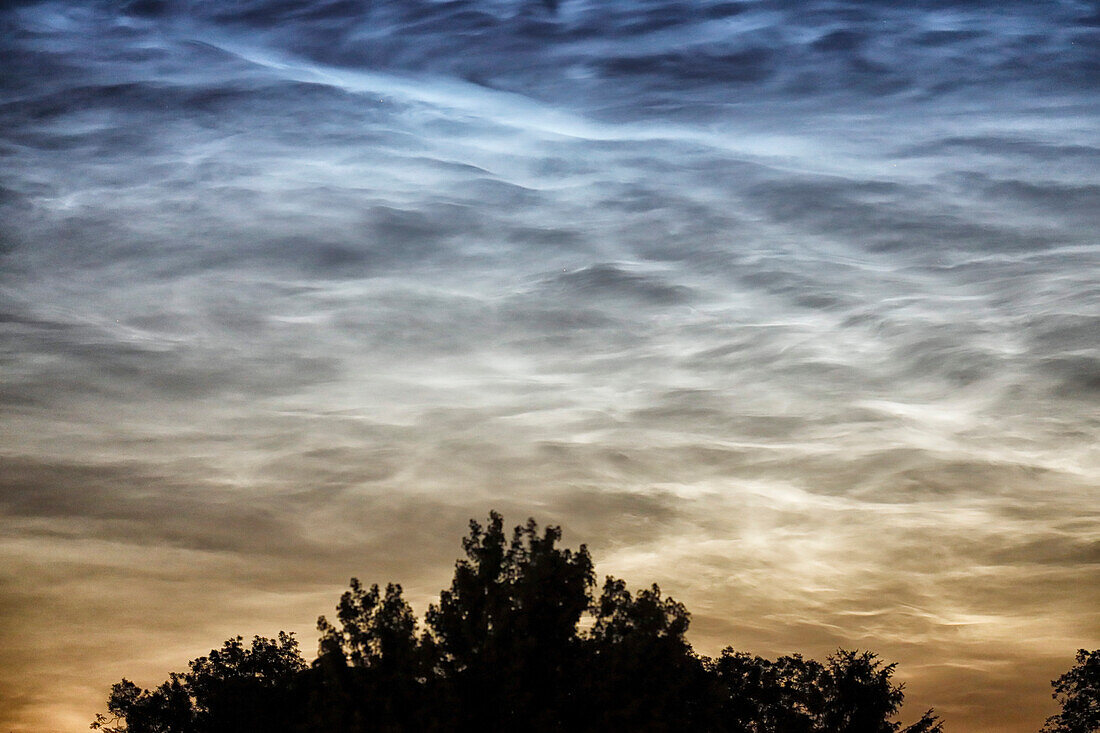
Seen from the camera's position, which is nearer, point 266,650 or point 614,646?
point 614,646

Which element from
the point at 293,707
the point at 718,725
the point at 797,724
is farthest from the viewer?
the point at 797,724

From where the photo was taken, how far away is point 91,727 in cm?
7750

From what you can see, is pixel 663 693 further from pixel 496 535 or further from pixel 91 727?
pixel 91 727

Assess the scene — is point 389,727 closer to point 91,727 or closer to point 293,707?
point 293,707

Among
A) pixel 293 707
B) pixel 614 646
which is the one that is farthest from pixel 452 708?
pixel 293 707

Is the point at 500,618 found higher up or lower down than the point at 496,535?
lower down

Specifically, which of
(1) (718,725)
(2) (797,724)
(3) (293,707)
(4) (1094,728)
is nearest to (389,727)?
(1) (718,725)

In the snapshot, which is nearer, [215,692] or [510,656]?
[510,656]

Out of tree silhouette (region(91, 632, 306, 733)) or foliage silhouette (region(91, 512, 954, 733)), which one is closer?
foliage silhouette (region(91, 512, 954, 733))

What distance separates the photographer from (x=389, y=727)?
132ft

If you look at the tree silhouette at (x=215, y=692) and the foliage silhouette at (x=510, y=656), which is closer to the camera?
the foliage silhouette at (x=510, y=656)

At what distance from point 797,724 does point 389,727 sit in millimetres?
43761

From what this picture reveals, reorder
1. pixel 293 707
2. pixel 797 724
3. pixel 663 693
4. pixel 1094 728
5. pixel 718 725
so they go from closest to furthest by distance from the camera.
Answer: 1. pixel 663 693
2. pixel 718 725
3. pixel 293 707
4. pixel 1094 728
5. pixel 797 724

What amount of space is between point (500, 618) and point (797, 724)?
4176cm
